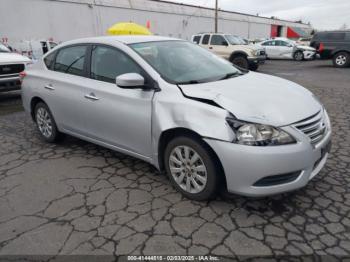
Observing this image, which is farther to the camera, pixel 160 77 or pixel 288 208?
pixel 160 77

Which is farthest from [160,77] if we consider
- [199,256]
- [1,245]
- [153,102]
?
[1,245]

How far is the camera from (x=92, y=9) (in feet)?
63.3

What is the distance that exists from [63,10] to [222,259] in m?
18.7

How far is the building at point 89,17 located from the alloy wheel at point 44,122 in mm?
12724

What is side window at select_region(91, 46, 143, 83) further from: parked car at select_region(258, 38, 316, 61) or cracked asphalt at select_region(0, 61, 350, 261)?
parked car at select_region(258, 38, 316, 61)

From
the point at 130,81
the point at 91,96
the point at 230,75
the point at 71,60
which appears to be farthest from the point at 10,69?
the point at 230,75

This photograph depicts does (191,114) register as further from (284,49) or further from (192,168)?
(284,49)

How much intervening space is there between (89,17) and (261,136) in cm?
1919

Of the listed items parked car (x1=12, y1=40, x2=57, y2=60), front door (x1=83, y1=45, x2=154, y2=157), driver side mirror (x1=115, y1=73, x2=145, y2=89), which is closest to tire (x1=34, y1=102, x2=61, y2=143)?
front door (x1=83, y1=45, x2=154, y2=157)

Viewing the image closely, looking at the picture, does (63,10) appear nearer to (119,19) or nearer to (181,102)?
(119,19)

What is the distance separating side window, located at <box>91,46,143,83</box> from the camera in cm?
342

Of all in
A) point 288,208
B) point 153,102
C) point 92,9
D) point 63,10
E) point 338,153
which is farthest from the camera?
point 92,9

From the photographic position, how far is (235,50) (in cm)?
1404

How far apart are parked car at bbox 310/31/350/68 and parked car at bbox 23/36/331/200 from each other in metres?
13.2
